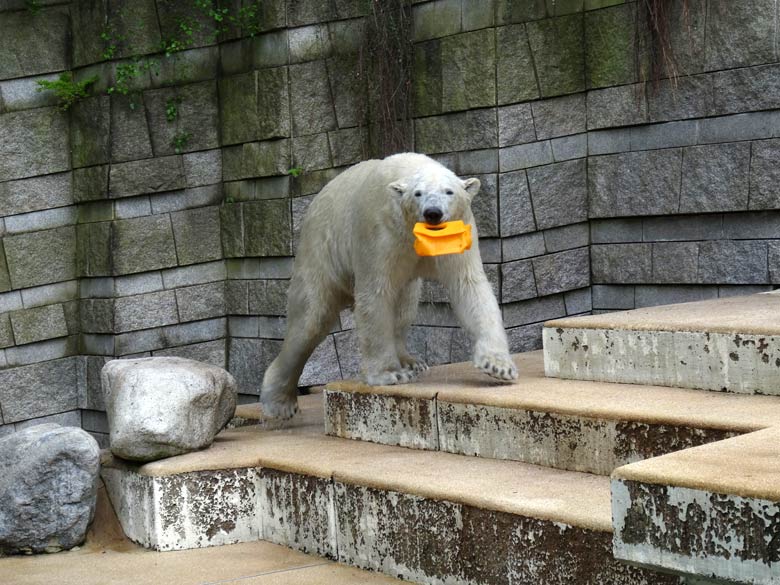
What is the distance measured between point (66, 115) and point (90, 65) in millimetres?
338

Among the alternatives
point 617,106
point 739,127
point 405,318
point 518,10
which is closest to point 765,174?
point 739,127

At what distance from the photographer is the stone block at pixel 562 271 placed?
19.1ft

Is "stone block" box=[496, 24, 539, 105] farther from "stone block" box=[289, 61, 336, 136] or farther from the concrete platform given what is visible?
the concrete platform

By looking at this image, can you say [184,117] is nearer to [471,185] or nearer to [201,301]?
[201,301]

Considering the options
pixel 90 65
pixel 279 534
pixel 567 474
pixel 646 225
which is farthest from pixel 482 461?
pixel 90 65

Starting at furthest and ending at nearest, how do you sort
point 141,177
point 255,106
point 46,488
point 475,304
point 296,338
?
point 141,177 < point 255,106 < point 296,338 < point 475,304 < point 46,488

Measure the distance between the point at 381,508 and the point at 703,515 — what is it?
5.09ft

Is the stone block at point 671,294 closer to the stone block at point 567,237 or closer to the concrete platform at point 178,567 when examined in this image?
the stone block at point 567,237

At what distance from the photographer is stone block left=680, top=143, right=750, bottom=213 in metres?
5.18

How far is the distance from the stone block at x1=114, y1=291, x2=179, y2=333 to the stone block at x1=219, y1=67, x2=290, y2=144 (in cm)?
102

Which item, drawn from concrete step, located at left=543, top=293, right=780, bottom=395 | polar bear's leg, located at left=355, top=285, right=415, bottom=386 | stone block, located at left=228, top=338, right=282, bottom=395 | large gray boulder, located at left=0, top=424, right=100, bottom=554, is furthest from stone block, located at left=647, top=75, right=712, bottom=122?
large gray boulder, located at left=0, top=424, right=100, bottom=554

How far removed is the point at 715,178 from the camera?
5.29 meters

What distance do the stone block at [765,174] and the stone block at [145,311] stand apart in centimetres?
339

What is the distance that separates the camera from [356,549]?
3.59 m
